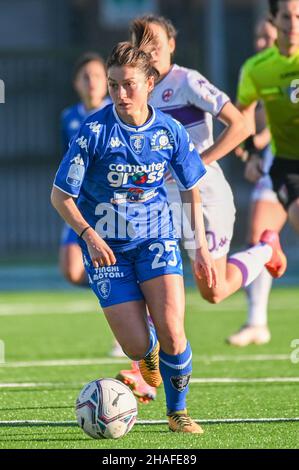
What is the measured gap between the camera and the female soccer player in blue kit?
5.93m

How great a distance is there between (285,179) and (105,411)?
3.05 m

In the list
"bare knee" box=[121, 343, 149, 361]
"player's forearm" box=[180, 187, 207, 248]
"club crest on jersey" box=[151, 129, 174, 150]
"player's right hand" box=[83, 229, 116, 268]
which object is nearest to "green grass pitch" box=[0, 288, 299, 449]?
"bare knee" box=[121, 343, 149, 361]

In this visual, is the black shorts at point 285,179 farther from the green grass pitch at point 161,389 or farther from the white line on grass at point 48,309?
the white line on grass at point 48,309

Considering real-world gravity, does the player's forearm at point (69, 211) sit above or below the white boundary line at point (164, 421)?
above

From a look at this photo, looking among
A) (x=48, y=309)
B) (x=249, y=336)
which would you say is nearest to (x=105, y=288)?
(x=249, y=336)

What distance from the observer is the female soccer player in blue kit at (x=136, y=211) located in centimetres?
593

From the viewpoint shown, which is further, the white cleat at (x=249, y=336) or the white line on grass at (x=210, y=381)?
the white cleat at (x=249, y=336)

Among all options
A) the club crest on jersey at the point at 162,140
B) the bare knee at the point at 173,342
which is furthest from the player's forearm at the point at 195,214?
the bare knee at the point at 173,342

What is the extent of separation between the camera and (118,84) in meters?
5.97

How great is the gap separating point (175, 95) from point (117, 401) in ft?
7.30

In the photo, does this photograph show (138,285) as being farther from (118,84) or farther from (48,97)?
(48,97)

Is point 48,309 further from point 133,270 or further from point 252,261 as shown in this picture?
point 133,270

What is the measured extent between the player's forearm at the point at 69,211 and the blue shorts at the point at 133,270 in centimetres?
28
